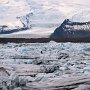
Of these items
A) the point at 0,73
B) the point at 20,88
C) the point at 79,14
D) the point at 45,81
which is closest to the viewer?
the point at 20,88

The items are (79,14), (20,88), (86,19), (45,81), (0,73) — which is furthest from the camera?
(79,14)

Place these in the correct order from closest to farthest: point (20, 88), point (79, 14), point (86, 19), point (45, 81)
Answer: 1. point (20, 88)
2. point (45, 81)
3. point (86, 19)
4. point (79, 14)

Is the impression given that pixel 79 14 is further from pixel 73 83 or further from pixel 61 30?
pixel 73 83

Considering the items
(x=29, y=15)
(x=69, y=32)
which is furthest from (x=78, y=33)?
(x=29, y=15)

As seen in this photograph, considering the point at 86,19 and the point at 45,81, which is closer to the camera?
the point at 45,81

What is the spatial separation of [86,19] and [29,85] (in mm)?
105997

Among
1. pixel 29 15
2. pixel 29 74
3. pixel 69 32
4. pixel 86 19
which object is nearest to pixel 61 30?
pixel 69 32

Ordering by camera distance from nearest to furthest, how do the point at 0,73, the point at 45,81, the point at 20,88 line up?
the point at 20,88, the point at 45,81, the point at 0,73

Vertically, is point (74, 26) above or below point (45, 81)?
below

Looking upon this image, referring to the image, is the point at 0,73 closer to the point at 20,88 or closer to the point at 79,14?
the point at 20,88

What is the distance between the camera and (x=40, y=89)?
5133 millimetres

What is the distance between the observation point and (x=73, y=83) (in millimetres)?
5301

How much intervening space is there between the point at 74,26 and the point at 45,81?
93757mm

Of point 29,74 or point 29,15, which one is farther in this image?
point 29,15
